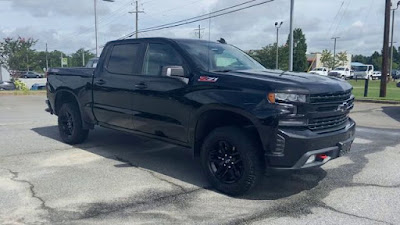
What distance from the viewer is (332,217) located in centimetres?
414

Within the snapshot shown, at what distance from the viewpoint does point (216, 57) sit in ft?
18.5

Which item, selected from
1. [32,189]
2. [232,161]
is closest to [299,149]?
[232,161]

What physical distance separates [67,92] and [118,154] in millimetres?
1657

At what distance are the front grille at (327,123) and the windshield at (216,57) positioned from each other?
1456 mm

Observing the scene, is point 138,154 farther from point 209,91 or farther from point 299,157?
point 299,157

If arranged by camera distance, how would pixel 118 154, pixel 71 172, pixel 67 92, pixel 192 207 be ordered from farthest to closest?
pixel 67 92 → pixel 118 154 → pixel 71 172 → pixel 192 207

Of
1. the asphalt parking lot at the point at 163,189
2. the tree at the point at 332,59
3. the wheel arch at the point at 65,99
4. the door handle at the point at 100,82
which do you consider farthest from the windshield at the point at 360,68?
the door handle at the point at 100,82

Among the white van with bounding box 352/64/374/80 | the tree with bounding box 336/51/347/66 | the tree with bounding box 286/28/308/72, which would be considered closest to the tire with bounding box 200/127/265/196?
the tree with bounding box 286/28/308/72

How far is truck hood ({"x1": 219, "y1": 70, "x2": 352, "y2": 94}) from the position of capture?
437 cm

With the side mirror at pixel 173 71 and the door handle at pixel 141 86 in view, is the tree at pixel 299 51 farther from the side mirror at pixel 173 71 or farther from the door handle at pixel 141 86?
the side mirror at pixel 173 71

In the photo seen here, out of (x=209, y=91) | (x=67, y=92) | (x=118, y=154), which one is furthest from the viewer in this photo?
(x=67, y=92)

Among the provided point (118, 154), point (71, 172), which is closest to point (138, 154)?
point (118, 154)

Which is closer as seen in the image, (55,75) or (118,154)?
(118,154)

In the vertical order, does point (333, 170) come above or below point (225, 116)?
below
